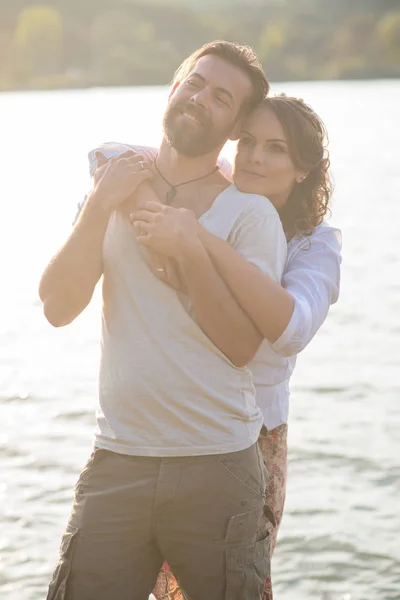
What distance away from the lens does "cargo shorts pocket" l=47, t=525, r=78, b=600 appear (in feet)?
9.05

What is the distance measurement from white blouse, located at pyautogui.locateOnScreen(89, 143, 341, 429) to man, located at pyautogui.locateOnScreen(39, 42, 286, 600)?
0.09 meters

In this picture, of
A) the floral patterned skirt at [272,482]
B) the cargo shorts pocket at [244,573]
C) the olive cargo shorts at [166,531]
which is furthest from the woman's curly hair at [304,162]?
the cargo shorts pocket at [244,573]

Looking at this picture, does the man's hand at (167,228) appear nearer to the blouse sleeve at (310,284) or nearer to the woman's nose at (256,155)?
the blouse sleeve at (310,284)

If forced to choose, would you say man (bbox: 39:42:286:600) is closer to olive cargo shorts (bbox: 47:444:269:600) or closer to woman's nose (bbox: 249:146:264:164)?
olive cargo shorts (bbox: 47:444:269:600)

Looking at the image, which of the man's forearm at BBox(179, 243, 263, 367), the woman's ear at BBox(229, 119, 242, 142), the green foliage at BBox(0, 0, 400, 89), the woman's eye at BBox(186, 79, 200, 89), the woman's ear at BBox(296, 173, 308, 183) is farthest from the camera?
the green foliage at BBox(0, 0, 400, 89)

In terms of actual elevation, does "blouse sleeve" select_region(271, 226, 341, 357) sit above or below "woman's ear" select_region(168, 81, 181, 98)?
below

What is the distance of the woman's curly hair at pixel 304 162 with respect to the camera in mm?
3182

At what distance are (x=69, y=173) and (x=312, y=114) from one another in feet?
101

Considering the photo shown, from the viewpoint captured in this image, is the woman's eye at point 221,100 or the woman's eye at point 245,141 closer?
the woman's eye at point 221,100

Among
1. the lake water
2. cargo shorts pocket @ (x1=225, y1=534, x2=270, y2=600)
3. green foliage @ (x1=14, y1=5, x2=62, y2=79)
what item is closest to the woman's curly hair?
cargo shorts pocket @ (x1=225, y1=534, x2=270, y2=600)

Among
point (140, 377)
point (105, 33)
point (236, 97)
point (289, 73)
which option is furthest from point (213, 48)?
point (105, 33)

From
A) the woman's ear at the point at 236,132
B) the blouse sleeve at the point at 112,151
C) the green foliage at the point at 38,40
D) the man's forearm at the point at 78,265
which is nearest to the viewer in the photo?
the man's forearm at the point at 78,265

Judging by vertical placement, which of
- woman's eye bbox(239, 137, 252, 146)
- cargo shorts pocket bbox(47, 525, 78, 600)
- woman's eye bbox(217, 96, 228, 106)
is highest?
woman's eye bbox(239, 137, 252, 146)

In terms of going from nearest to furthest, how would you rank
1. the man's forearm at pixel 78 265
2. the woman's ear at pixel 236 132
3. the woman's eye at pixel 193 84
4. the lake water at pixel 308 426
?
the man's forearm at pixel 78 265 → the woman's eye at pixel 193 84 → the woman's ear at pixel 236 132 → the lake water at pixel 308 426
